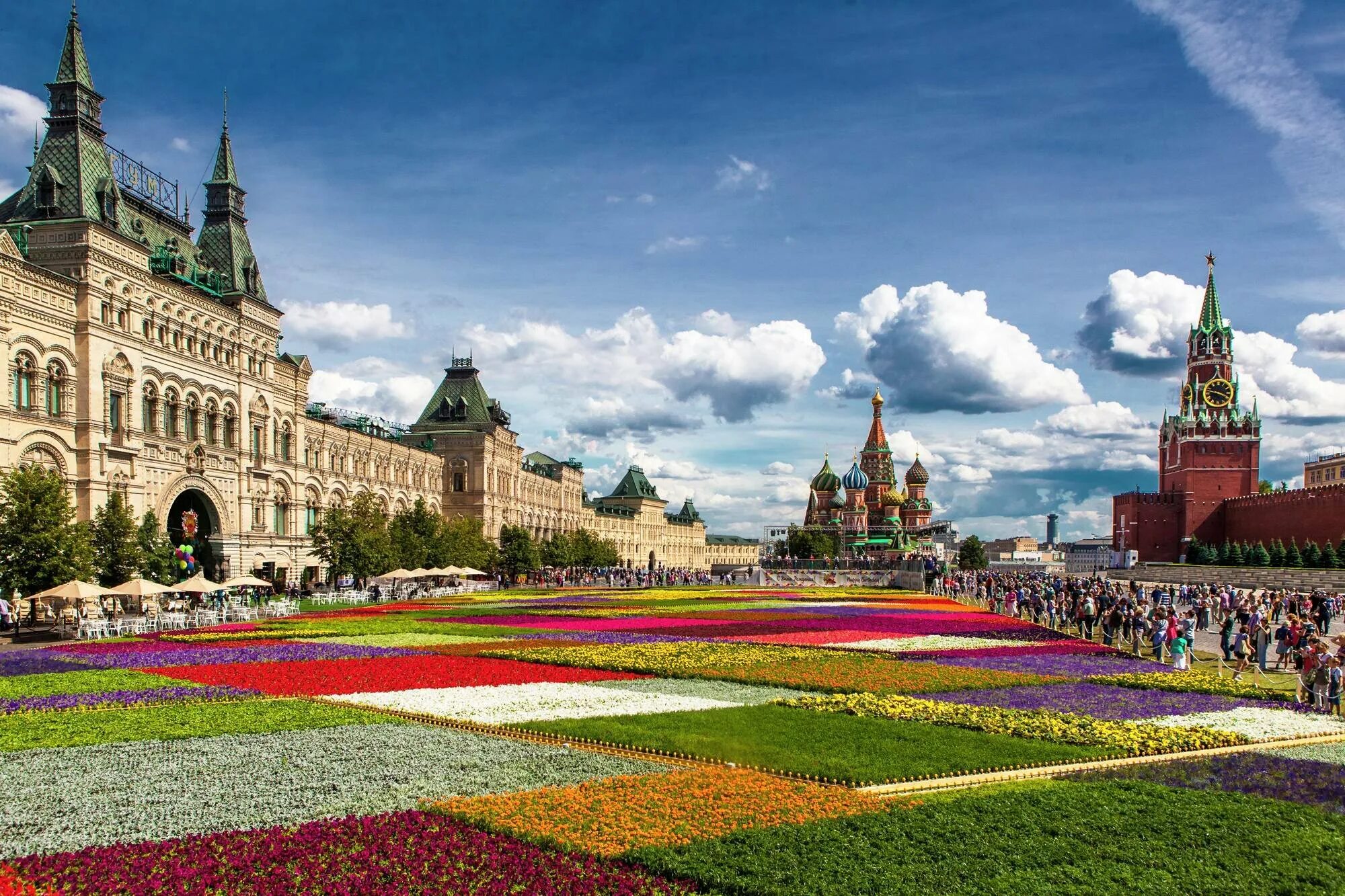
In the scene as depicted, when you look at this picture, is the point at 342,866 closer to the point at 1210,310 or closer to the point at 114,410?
the point at 114,410

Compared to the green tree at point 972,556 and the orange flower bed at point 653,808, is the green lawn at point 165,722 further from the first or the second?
the green tree at point 972,556

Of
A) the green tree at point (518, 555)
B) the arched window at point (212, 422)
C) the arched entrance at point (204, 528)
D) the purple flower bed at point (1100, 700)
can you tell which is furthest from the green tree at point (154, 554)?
the green tree at point (518, 555)

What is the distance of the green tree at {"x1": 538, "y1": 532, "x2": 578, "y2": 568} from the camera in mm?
103562

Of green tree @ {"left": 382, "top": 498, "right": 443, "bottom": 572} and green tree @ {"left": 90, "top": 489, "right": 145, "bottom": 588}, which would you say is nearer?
green tree @ {"left": 90, "top": 489, "right": 145, "bottom": 588}

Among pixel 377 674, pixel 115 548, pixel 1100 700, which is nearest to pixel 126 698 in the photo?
pixel 377 674

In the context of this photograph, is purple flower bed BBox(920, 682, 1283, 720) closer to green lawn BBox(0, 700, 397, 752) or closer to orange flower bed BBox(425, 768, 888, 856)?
orange flower bed BBox(425, 768, 888, 856)

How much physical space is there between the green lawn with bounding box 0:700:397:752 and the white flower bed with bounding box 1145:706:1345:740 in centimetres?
1569

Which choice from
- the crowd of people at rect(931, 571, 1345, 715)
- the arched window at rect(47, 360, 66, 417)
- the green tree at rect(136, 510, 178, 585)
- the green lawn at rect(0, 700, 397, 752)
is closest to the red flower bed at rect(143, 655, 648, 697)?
the green lawn at rect(0, 700, 397, 752)

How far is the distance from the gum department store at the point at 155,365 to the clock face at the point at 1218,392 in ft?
353

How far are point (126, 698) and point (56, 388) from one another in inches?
1234

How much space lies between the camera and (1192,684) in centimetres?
2555

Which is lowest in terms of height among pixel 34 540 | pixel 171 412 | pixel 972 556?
pixel 972 556

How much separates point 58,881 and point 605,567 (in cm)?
11599

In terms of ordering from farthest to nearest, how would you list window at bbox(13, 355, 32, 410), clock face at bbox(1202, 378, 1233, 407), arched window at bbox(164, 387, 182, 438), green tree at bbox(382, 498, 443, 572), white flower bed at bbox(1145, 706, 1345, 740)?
1. clock face at bbox(1202, 378, 1233, 407)
2. green tree at bbox(382, 498, 443, 572)
3. arched window at bbox(164, 387, 182, 438)
4. window at bbox(13, 355, 32, 410)
5. white flower bed at bbox(1145, 706, 1345, 740)
